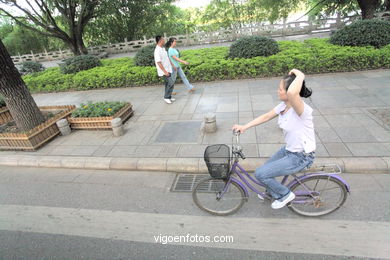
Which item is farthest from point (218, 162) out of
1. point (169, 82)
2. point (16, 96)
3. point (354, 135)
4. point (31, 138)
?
point (16, 96)

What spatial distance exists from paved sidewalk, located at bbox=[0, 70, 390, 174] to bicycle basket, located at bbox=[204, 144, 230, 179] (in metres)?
1.55

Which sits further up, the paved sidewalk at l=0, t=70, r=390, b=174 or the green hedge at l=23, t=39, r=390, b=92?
the green hedge at l=23, t=39, r=390, b=92

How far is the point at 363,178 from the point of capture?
343 centimetres

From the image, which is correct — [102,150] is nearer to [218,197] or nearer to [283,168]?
[218,197]

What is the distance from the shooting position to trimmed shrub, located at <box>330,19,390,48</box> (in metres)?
7.75

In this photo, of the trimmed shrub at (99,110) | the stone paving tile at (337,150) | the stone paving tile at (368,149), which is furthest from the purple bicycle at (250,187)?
the trimmed shrub at (99,110)

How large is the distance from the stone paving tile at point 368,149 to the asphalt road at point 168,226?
1.45ft

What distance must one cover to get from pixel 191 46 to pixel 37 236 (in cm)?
1947

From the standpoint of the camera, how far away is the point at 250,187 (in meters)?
2.97

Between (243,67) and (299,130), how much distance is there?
20.4 ft

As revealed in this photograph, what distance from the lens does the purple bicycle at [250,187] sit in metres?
2.61

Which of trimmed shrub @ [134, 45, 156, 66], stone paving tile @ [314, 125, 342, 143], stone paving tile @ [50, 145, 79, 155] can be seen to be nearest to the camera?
stone paving tile @ [314, 125, 342, 143]

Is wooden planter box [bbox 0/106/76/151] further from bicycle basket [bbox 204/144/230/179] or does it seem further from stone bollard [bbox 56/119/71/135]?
bicycle basket [bbox 204/144/230/179]

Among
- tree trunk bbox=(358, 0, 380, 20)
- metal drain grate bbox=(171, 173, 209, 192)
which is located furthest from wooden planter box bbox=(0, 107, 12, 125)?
tree trunk bbox=(358, 0, 380, 20)
